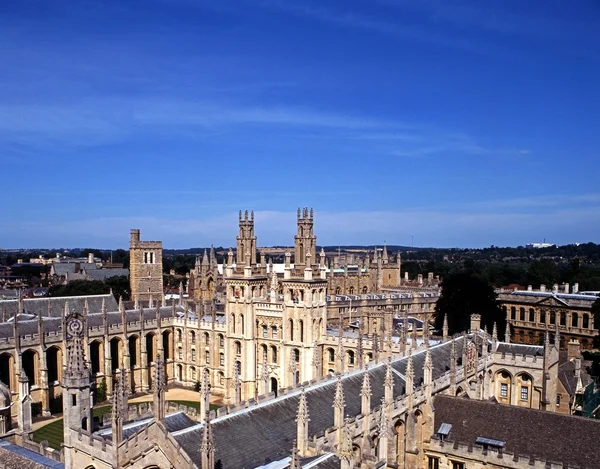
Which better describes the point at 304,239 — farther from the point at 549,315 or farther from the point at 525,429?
the point at 549,315

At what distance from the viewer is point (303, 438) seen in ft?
70.8

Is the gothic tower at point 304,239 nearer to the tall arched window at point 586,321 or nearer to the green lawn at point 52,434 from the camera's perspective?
the green lawn at point 52,434

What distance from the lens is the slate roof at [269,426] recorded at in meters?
20.6

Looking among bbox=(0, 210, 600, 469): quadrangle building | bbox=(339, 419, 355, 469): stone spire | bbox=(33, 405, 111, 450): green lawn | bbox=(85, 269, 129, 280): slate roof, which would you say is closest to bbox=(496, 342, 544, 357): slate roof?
bbox=(0, 210, 600, 469): quadrangle building

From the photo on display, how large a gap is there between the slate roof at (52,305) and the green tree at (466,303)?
39327 millimetres

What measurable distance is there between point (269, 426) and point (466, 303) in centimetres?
4709

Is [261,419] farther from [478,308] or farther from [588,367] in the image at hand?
[478,308]

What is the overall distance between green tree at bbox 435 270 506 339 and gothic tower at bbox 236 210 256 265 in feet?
83.3

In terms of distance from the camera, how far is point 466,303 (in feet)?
215

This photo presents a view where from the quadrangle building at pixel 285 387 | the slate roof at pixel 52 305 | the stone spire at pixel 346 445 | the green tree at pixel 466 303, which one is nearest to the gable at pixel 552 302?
the green tree at pixel 466 303

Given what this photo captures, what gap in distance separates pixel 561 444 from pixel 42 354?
41.8 metres

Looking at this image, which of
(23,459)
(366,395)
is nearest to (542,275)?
(366,395)

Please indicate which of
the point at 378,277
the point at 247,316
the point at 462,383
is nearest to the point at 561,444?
the point at 462,383

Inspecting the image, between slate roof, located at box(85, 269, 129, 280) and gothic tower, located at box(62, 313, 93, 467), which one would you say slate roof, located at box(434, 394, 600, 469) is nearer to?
gothic tower, located at box(62, 313, 93, 467)
